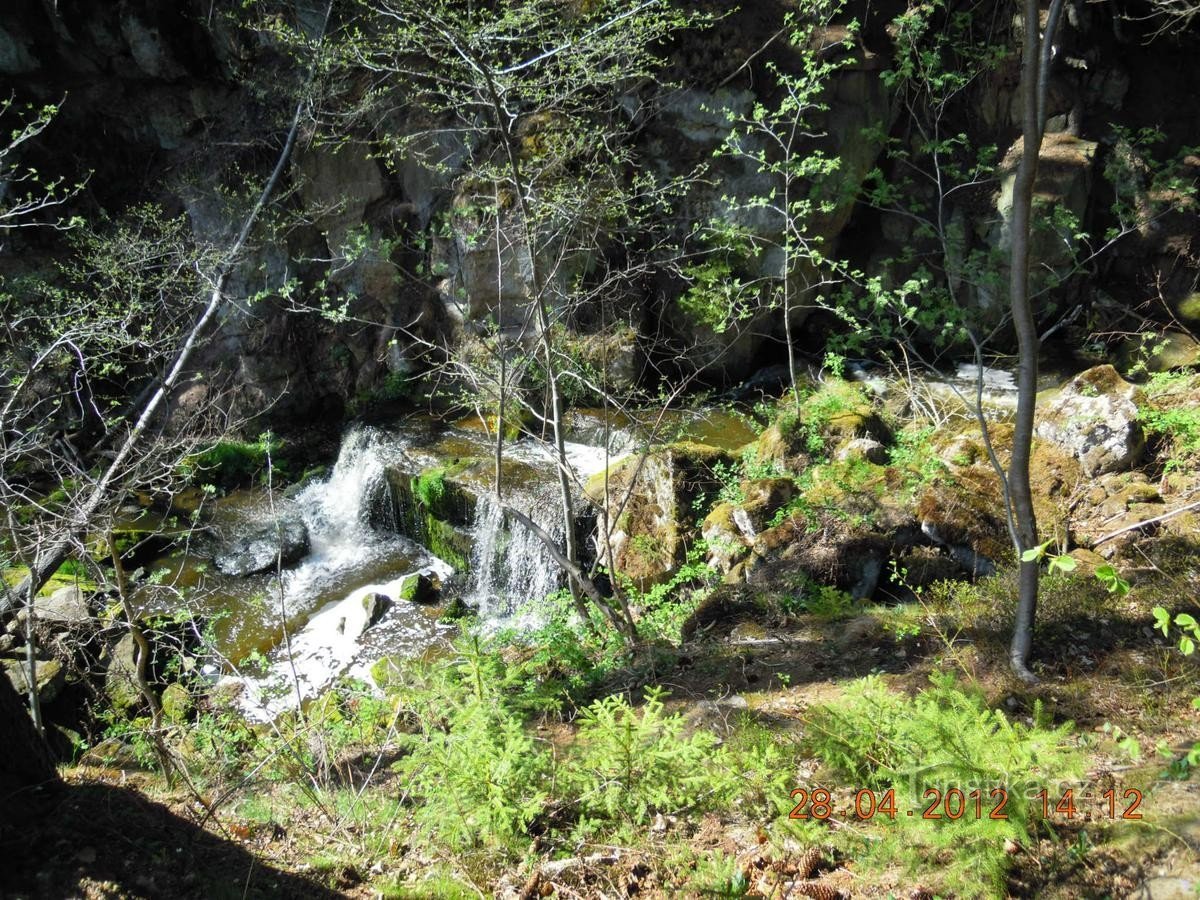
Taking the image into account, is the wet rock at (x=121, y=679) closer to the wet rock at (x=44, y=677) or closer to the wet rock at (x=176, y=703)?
the wet rock at (x=176, y=703)

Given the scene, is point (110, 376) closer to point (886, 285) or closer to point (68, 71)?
point (68, 71)

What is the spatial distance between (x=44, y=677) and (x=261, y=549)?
3.37 m

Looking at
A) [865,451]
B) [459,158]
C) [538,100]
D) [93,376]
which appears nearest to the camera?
[538,100]

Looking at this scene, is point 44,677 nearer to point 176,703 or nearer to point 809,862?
point 176,703

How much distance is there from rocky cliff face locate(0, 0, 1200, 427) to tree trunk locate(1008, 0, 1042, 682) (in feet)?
24.7

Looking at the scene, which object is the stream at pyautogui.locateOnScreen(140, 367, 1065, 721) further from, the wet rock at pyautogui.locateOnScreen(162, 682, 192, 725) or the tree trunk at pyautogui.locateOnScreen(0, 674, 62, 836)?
the tree trunk at pyautogui.locateOnScreen(0, 674, 62, 836)

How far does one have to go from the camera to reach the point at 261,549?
1034cm

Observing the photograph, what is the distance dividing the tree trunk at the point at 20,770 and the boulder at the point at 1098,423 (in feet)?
27.5

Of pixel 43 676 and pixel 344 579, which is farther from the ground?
pixel 43 676

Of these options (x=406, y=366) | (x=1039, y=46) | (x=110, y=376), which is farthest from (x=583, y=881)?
(x=110, y=376)

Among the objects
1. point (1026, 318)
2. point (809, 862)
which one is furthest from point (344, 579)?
point (1026, 318)

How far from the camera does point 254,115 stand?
13461 millimetres

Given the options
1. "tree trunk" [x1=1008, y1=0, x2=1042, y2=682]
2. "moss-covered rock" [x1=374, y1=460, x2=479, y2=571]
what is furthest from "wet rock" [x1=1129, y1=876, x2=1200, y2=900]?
"moss-covered rock" [x1=374, y1=460, x2=479, y2=571]

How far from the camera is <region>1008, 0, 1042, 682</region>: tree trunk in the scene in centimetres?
330
